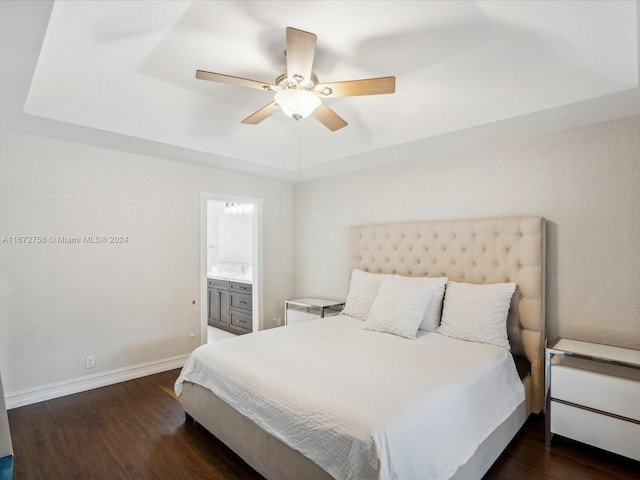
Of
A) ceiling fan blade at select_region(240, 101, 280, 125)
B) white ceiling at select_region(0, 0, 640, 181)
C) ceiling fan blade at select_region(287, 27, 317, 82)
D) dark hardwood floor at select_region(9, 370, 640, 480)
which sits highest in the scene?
white ceiling at select_region(0, 0, 640, 181)

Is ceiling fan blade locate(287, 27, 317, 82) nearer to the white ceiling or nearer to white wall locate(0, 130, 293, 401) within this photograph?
the white ceiling

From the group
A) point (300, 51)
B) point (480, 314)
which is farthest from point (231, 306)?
point (300, 51)

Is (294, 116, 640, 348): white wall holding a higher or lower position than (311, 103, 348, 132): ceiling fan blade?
lower

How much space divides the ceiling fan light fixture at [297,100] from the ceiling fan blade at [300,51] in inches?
3.1

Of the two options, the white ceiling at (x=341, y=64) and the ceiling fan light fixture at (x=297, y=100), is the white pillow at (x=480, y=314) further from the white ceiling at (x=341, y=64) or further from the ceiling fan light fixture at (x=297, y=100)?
the ceiling fan light fixture at (x=297, y=100)

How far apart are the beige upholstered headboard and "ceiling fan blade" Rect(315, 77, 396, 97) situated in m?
1.66

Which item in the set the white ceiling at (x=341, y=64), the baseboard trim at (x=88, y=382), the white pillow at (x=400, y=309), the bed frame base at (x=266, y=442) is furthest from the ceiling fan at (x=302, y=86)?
the baseboard trim at (x=88, y=382)

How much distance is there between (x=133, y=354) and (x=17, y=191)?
1.80 m

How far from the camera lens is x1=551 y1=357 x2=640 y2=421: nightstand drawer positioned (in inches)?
78.7

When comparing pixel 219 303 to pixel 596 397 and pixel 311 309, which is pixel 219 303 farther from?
pixel 596 397

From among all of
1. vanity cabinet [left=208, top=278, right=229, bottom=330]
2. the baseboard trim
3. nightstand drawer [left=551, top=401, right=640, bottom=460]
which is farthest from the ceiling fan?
vanity cabinet [left=208, top=278, right=229, bottom=330]

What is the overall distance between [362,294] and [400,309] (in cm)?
67

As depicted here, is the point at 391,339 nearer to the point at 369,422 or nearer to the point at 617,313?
the point at 369,422

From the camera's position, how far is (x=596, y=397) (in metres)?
2.10
